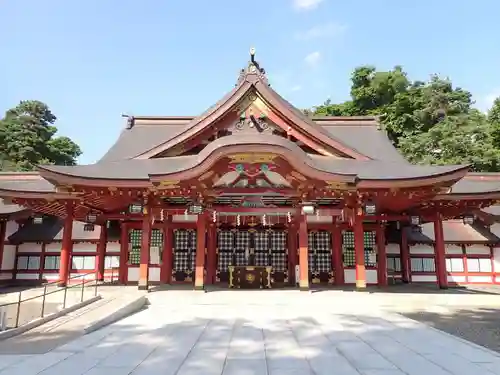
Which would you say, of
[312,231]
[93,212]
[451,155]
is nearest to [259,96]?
[312,231]

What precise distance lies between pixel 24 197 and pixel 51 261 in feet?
20.2

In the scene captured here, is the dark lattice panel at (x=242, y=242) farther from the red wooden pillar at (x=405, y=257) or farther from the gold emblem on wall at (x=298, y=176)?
the red wooden pillar at (x=405, y=257)

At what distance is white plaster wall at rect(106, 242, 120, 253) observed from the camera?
737 inches

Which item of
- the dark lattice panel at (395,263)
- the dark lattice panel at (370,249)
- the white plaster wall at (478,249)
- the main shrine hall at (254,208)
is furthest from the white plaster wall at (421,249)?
the dark lattice panel at (370,249)

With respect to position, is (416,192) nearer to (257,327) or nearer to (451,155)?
(257,327)

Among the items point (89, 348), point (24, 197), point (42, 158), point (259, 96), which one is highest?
point (42, 158)

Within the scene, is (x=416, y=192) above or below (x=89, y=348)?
above

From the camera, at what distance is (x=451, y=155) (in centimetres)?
3175

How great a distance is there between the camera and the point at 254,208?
13242mm

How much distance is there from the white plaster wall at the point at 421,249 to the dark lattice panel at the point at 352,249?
346cm

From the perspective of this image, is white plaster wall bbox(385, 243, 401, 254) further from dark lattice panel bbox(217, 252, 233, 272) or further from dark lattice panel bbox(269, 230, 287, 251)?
dark lattice panel bbox(217, 252, 233, 272)

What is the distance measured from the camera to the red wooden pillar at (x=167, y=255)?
1595cm

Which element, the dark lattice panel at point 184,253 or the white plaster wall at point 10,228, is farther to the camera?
the white plaster wall at point 10,228

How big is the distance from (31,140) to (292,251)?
42891 mm
